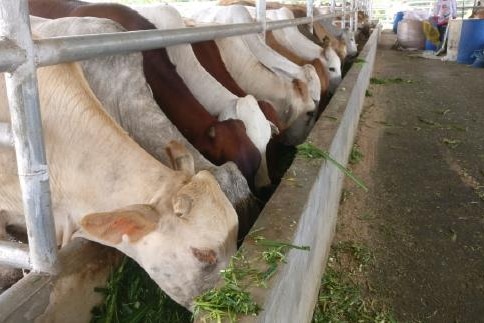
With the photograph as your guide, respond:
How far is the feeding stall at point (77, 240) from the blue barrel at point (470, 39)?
1155cm

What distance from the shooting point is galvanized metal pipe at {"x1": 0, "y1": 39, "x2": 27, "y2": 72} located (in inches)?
53.4

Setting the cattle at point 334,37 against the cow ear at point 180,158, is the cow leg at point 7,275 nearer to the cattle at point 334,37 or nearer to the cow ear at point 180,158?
the cow ear at point 180,158

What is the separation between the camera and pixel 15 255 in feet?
5.63

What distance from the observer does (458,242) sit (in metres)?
3.68

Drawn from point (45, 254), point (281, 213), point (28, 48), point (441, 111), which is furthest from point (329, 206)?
point (441, 111)

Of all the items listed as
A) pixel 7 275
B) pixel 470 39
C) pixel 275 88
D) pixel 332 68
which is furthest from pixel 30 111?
pixel 470 39

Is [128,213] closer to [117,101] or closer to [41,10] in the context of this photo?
[117,101]

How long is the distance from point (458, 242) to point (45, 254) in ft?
9.99

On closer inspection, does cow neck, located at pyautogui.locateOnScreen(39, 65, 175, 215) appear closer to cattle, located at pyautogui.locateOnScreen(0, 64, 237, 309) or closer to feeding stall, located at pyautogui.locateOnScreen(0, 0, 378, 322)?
cattle, located at pyautogui.locateOnScreen(0, 64, 237, 309)

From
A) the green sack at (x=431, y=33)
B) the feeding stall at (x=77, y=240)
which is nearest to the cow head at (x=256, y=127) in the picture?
the feeding stall at (x=77, y=240)

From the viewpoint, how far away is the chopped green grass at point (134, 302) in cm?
213

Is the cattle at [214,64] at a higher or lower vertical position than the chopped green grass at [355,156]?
higher

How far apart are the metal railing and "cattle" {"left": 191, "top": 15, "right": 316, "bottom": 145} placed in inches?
115

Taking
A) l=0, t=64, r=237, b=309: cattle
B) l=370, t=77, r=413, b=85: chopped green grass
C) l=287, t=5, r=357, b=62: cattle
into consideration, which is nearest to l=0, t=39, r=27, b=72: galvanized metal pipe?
l=0, t=64, r=237, b=309: cattle
